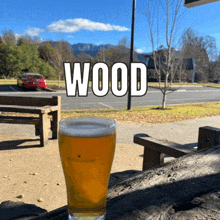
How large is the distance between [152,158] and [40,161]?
2.78 m

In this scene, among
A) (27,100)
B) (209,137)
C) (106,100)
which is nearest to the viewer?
(209,137)

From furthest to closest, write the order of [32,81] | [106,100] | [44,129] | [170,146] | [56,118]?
[32,81], [106,100], [56,118], [44,129], [170,146]

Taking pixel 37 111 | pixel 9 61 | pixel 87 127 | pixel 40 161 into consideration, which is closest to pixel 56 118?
pixel 37 111

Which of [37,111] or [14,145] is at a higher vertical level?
[37,111]

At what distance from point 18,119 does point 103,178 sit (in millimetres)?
5005

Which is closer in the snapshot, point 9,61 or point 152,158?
point 152,158

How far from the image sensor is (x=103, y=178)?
0.90 meters

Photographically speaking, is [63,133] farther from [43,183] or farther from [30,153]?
[30,153]

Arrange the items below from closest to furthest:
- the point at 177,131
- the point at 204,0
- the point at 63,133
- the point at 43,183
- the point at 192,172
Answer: the point at 63,133 < the point at 192,172 < the point at 43,183 < the point at 204,0 < the point at 177,131

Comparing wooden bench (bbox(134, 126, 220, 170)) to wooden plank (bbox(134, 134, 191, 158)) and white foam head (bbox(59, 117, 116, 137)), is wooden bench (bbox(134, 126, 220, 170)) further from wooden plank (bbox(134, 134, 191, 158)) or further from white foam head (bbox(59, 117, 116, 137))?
white foam head (bbox(59, 117, 116, 137))

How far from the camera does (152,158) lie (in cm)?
246

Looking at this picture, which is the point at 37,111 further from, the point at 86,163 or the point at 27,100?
the point at 86,163

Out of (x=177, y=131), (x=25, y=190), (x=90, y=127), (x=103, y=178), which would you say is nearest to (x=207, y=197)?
(x=103, y=178)

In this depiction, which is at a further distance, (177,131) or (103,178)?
(177,131)
